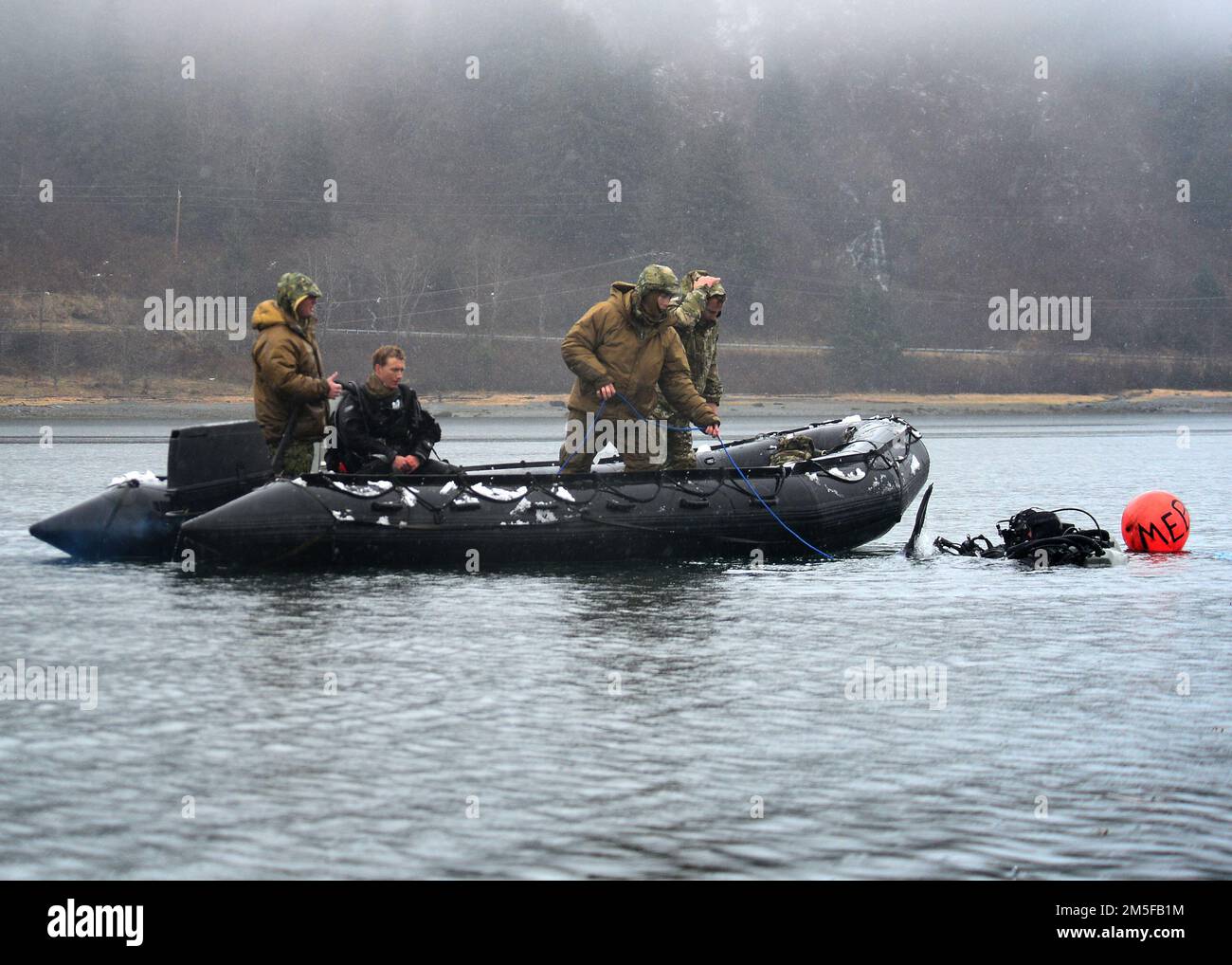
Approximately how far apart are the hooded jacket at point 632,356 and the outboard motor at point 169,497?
8.73 feet

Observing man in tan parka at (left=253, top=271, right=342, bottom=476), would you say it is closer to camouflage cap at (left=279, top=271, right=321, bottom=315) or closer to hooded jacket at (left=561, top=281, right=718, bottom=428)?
camouflage cap at (left=279, top=271, right=321, bottom=315)

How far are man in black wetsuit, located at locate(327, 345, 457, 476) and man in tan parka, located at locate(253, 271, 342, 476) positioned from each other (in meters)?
0.21

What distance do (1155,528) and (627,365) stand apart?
524 cm

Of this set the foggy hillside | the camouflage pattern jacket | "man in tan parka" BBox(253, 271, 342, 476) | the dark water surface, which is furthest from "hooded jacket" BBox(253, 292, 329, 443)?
the foggy hillside

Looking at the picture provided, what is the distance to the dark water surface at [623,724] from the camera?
6223 millimetres

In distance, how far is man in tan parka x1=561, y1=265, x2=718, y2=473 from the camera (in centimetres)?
1366

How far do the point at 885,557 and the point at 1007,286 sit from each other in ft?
268

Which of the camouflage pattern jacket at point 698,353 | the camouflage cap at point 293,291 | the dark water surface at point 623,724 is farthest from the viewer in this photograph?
the camouflage pattern jacket at point 698,353

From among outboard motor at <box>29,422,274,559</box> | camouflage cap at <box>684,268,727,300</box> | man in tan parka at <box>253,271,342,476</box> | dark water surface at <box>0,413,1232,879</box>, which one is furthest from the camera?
camouflage cap at <box>684,268,727,300</box>

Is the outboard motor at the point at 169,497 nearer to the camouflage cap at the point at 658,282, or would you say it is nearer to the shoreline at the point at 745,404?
the camouflage cap at the point at 658,282

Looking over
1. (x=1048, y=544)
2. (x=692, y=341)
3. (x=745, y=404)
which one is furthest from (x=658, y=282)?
(x=745, y=404)

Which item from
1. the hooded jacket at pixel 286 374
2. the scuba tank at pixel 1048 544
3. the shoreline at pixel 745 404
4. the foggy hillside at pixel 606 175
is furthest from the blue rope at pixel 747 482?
the foggy hillside at pixel 606 175

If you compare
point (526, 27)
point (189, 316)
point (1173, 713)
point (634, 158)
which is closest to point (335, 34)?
point (526, 27)
